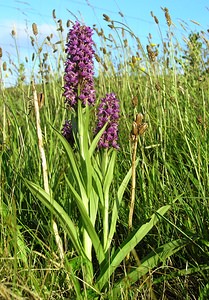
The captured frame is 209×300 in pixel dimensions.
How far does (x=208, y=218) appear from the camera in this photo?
1.58 meters

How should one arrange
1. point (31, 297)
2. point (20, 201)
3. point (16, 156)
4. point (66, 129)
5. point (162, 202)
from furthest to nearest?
point (16, 156) → point (20, 201) → point (162, 202) → point (66, 129) → point (31, 297)

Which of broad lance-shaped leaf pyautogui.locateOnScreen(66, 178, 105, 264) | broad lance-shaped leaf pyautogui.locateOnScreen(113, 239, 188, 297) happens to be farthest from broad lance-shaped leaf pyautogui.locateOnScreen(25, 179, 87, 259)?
broad lance-shaped leaf pyautogui.locateOnScreen(113, 239, 188, 297)

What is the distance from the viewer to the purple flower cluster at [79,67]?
1.52 metres

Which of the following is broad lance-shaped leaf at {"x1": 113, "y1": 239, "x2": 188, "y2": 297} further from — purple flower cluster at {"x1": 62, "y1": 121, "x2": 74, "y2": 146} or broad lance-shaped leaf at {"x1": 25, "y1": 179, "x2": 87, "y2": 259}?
purple flower cluster at {"x1": 62, "y1": 121, "x2": 74, "y2": 146}

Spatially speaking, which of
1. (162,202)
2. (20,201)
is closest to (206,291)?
(162,202)

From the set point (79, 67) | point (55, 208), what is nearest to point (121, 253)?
point (55, 208)

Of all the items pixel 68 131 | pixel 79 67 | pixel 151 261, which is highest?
pixel 79 67

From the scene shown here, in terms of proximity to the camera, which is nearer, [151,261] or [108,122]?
[151,261]

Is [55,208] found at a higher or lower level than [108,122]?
lower

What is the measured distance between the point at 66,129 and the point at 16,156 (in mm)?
645

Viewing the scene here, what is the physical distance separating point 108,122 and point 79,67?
0.67ft

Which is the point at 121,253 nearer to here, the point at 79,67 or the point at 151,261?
the point at 151,261

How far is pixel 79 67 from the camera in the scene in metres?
1.53

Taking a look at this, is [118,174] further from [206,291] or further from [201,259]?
[206,291]
